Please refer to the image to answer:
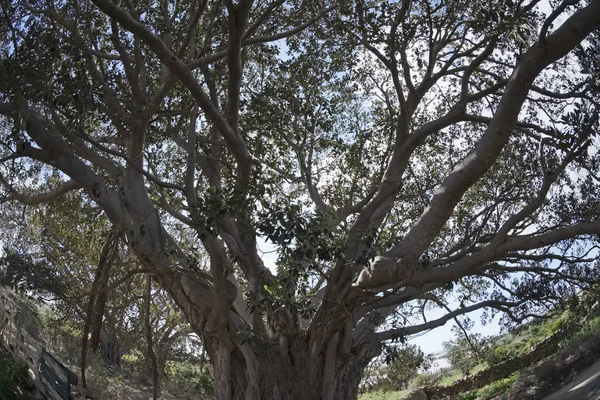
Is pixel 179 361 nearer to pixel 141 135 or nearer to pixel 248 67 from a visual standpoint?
pixel 248 67

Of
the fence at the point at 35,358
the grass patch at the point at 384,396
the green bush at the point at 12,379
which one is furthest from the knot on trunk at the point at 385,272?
the grass patch at the point at 384,396

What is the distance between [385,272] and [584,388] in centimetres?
438

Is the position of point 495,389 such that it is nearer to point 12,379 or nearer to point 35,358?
point 35,358

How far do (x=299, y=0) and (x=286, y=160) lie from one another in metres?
2.94

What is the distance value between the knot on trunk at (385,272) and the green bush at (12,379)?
572 cm

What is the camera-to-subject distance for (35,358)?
11422 millimetres

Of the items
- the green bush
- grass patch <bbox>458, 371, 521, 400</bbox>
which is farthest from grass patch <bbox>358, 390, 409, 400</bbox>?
the green bush

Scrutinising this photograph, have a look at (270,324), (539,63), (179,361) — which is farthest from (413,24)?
(179,361)

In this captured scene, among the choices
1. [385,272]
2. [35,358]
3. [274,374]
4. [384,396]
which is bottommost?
[384,396]

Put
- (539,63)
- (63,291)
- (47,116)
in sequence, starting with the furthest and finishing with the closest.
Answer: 1. (63,291)
2. (47,116)
3. (539,63)

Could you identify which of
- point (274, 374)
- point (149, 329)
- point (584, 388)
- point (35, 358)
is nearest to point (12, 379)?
point (35, 358)

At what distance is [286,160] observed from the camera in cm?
1295

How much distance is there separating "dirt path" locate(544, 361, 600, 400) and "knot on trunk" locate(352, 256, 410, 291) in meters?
3.55

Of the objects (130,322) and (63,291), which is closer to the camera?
(63,291)
